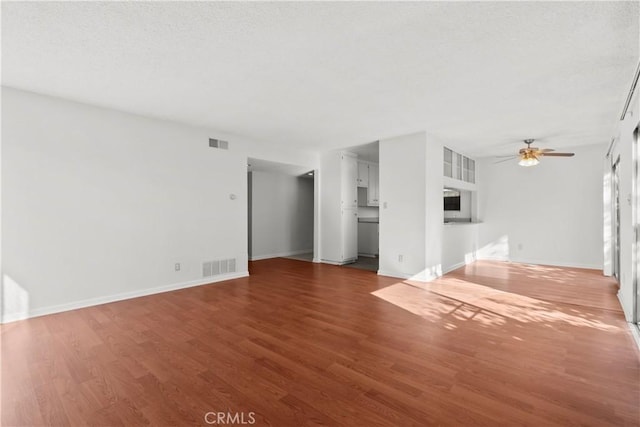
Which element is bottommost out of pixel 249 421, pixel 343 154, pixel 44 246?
pixel 249 421


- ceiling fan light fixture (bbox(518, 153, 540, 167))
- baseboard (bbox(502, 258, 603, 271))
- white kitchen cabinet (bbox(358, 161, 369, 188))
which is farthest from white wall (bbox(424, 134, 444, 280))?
baseboard (bbox(502, 258, 603, 271))

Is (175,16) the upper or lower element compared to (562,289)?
upper

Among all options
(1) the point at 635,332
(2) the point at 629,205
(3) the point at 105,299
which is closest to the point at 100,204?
(3) the point at 105,299

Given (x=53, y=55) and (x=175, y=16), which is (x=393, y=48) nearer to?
(x=175, y=16)

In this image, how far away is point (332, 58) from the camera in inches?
102

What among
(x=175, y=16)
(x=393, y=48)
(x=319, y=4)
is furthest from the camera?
(x=393, y=48)

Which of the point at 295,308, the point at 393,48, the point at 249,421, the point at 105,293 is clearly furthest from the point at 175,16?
the point at 105,293

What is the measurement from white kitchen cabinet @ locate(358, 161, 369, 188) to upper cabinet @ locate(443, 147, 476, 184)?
2105 millimetres

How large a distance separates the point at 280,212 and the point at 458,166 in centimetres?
449

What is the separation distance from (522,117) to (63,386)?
5.67 metres

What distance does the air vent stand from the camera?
500cm

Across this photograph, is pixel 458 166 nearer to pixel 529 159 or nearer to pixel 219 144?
pixel 529 159

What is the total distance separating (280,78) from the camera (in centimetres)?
299

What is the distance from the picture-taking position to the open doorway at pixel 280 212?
7.35m
